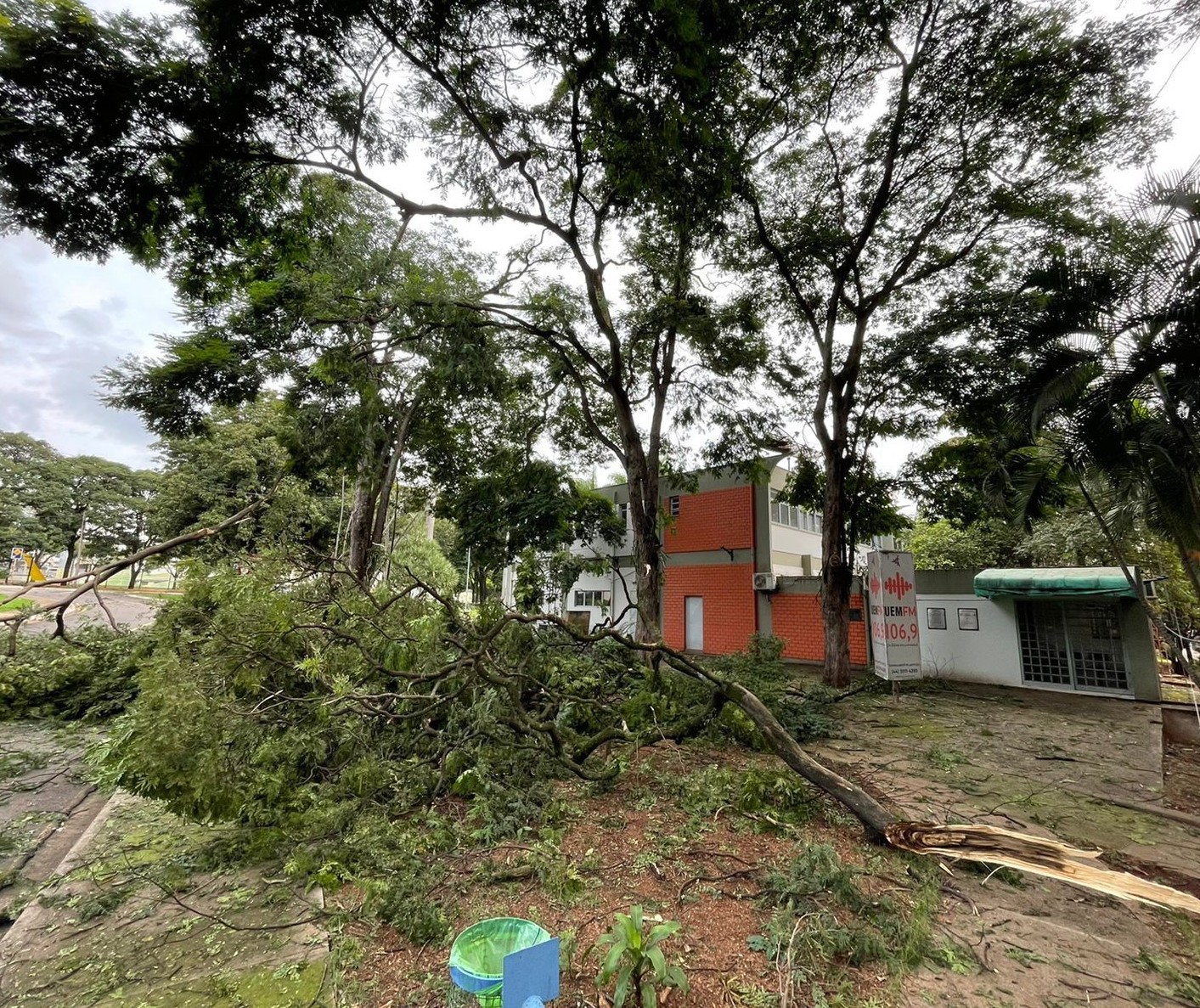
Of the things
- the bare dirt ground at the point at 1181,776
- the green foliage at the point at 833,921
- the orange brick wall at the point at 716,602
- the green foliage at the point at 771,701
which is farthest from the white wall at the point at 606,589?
the green foliage at the point at 833,921

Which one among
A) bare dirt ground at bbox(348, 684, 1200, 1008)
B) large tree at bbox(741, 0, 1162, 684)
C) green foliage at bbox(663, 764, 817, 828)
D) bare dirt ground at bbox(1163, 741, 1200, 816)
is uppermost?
large tree at bbox(741, 0, 1162, 684)

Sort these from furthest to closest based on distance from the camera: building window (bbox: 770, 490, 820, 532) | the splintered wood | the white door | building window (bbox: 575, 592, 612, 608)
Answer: building window (bbox: 575, 592, 612, 608) < the white door < building window (bbox: 770, 490, 820, 532) < the splintered wood

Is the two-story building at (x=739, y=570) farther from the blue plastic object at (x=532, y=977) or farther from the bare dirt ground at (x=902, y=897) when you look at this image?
the blue plastic object at (x=532, y=977)

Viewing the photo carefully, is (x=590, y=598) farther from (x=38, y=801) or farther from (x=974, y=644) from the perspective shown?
(x=38, y=801)

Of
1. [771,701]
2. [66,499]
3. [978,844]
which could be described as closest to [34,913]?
[978,844]

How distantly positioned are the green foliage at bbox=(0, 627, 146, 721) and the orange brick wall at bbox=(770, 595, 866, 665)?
14.2 m

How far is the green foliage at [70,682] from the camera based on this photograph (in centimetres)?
710

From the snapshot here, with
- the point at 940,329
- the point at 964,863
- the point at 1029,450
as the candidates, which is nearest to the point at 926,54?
the point at 940,329

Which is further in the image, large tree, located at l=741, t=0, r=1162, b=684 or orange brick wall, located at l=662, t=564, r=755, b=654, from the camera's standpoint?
orange brick wall, located at l=662, t=564, r=755, b=654

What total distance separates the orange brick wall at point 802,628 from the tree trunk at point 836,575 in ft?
12.3

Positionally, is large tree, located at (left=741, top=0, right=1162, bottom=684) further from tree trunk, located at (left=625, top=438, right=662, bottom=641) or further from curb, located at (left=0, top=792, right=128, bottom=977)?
curb, located at (left=0, top=792, right=128, bottom=977)

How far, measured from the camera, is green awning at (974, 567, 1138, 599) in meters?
9.48

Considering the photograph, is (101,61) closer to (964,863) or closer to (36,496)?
(964,863)

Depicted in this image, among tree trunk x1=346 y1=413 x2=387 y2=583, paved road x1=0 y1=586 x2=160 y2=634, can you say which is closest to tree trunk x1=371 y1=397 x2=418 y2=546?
tree trunk x1=346 y1=413 x2=387 y2=583
